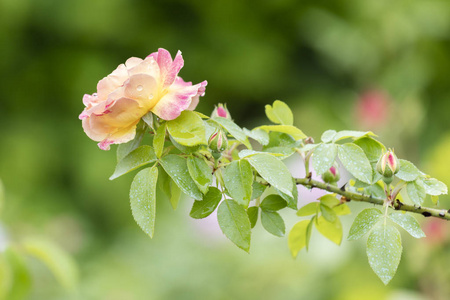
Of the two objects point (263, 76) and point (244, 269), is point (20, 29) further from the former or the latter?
point (244, 269)

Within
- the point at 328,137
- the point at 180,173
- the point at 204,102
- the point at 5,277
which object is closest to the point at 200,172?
the point at 180,173

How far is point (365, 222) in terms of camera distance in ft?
1.47

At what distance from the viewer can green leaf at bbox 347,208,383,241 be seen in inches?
17.5

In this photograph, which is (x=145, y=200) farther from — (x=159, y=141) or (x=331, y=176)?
(x=331, y=176)

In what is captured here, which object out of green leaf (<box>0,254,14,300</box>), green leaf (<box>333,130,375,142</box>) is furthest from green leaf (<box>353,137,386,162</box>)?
green leaf (<box>0,254,14,300</box>)

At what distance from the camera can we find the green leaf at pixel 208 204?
1.49 feet

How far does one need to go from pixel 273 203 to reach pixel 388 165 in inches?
4.0

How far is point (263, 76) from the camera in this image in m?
3.34

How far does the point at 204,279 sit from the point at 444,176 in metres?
0.83

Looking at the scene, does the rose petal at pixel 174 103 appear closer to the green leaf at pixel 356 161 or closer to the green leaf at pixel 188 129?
the green leaf at pixel 188 129

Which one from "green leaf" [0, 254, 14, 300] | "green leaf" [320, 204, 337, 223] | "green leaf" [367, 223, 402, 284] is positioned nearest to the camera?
"green leaf" [367, 223, 402, 284]

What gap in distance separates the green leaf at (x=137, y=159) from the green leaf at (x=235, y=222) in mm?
67

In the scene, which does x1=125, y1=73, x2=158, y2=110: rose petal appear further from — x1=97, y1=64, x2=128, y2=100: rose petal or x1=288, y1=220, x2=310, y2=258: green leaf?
x1=288, y1=220, x2=310, y2=258: green leaf

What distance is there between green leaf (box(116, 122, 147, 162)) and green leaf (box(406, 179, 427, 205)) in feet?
0.72
